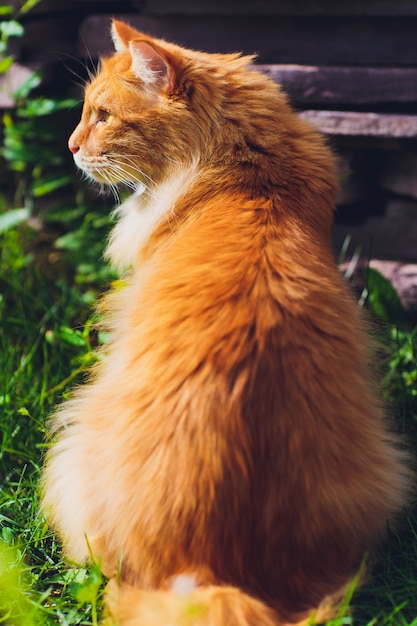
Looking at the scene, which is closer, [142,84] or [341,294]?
[341,294]

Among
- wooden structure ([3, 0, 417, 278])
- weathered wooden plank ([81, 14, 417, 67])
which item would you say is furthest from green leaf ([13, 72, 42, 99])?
weathered wooden plank ([81, 14, 417, 67])

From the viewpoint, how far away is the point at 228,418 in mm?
1551

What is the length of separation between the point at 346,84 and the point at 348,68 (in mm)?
69

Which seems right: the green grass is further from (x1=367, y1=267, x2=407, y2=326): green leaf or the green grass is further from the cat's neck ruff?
the cat's neck ruff

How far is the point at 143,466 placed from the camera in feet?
5.26

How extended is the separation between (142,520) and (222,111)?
1.20m

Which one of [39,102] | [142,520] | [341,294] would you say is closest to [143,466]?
[142,520]

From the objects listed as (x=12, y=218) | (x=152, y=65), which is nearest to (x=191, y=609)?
(x=152, y=65)

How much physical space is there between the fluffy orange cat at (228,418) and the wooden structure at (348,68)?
3.09 ft

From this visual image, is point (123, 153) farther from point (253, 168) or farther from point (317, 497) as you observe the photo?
point (317, 497)

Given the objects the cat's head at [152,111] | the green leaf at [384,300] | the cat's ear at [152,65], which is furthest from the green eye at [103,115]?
the green leaf at [384,300]

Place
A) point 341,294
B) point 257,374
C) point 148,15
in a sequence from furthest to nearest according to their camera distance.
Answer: point 148,15
point 341,294
point 257,374

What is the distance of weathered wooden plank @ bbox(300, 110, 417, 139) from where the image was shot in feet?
8.91

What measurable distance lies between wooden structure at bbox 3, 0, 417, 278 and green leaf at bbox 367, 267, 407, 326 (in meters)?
0.31
